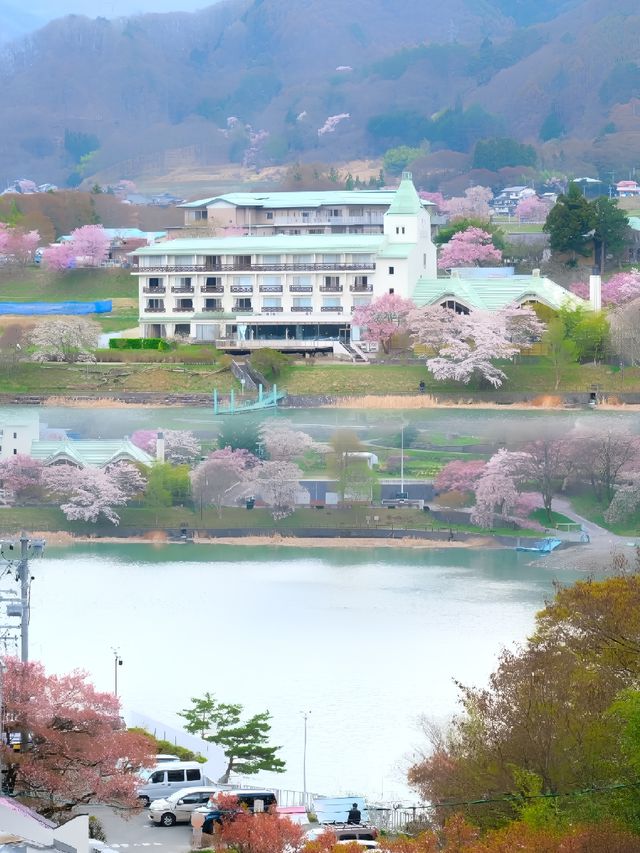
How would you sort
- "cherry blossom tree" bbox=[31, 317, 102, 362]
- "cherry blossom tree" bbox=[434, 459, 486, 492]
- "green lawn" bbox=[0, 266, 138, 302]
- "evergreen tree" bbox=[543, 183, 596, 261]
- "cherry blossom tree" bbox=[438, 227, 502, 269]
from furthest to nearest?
"green lawn" bbox=[0, 266, 138, 302]
"cherry blossom tree" bbox=[438, 227, 502, 269]
"evergreen tree" bbox=[543, 183, 596, 261]
"cherry blossom tree" bbox=[31, 317, 102, 362]
"cherry blossom tree" bbox=[434, 459, 486, 492]

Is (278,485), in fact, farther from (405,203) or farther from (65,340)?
(405,203)

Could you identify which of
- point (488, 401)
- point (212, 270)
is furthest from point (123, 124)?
point (488, 401)

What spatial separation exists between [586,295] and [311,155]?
40011 mm

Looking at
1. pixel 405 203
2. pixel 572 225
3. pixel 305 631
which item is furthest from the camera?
pixel 572 225

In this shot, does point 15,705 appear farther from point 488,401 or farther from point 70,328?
point 70,328

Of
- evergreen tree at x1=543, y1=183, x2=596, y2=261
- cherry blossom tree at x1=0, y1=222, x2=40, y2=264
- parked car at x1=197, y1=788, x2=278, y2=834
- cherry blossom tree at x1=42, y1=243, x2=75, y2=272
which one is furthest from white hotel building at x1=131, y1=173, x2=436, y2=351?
parked car at x1=197, y1=788, x2=278, y2=834

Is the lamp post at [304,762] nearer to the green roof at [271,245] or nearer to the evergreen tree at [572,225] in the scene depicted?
the green roof at [271,245]

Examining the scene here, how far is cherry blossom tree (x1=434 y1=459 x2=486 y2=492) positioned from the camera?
3167 cm

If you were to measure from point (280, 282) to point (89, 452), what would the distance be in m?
8.58

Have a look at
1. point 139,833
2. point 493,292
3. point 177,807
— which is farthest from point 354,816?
point 493,292

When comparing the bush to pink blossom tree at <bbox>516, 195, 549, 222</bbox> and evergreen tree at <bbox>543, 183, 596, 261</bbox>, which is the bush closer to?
evergreen tree at <bbox>543, 183, 596, 261</bbox>

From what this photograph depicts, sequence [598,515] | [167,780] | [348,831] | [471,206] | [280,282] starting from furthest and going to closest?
[471,206] → [280,282] → [598,515] → [167,780] → [348,831]

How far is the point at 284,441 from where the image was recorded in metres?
34.0

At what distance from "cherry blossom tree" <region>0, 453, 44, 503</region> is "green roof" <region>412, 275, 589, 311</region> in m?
9.03
